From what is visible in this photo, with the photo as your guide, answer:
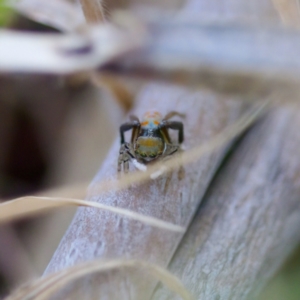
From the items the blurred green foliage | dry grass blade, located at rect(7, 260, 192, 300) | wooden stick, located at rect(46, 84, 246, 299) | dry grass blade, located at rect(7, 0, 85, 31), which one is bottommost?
dry grass blade, located at rect(7, 260, 192, 300)

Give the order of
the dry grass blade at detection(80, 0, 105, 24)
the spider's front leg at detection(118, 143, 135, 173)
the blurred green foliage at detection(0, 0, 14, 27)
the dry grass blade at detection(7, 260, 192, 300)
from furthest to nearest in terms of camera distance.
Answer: the blurred green foliage at detection(0, 0, 14, 27), the dry grass blade at detection(80, 0, 105, 24), the spider's front leg at detection(118, 143, 135, 173), the dry grass blade at detection(7, 260, 192, 300)

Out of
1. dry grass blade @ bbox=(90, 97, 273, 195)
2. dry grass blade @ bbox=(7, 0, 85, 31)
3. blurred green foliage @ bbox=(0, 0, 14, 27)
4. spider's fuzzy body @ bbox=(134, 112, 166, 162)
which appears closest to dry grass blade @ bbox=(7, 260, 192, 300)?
dry grass blade @ bbox=(90, 97, 273, 195)

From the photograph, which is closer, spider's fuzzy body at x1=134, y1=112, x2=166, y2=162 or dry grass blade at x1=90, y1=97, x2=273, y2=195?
dry grass blade at x1=90, y1=97, x2=273, y2=195

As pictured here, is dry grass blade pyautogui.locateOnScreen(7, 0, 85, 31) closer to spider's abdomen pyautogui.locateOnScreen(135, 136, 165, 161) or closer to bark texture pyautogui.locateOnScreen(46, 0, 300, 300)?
bark texture pyautogui.locateOnScreen(46, 0, 300, 300)

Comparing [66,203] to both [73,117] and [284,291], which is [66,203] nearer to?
[284,291]

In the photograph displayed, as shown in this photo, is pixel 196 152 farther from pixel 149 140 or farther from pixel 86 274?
pixel 86 274

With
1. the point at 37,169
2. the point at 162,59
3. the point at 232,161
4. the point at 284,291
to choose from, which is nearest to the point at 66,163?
the point at 37,169

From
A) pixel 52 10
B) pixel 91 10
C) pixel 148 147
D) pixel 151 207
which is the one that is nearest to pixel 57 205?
pixel 151 207
